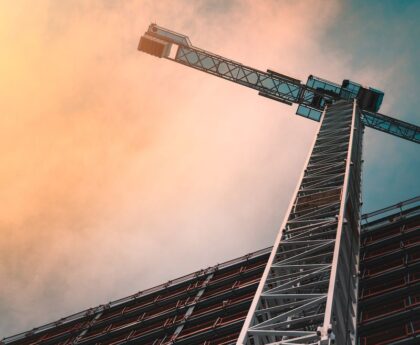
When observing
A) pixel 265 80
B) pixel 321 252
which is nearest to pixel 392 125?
pixel 265 80

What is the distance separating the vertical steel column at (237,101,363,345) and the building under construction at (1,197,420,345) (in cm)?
134

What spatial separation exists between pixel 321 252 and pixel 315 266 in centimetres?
284

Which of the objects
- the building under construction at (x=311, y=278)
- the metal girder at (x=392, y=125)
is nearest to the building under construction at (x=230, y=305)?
the building under construction at (x=311, y=278)

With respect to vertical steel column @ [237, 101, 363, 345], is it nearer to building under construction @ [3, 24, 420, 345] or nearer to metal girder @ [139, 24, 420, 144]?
building under construction @ [3, 24, 420, 345]

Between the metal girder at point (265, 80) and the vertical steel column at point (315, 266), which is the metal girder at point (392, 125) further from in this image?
the vertical steel column at point (315, 266)

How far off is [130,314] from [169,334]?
745 centimetres

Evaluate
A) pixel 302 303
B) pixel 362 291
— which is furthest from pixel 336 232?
pixel 362 291

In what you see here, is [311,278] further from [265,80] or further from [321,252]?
[265,80]

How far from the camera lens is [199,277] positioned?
4616 cm

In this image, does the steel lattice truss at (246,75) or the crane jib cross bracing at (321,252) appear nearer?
the crane jib cross bracing at (321,252)

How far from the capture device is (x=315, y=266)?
22.3m

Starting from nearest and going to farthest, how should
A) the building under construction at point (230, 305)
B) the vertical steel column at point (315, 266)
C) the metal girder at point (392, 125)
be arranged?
the vertical steel column at point (315, 266), the building under construction at point (230, 305), the metal girder at point (392, 125)

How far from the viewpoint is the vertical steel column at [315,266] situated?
19.2m

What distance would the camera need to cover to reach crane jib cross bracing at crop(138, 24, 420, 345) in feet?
63.6
